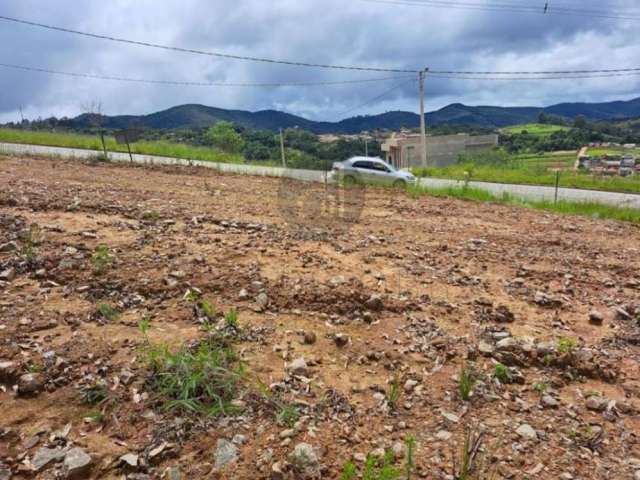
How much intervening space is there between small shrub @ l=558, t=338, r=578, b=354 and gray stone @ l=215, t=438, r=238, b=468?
2058 mm

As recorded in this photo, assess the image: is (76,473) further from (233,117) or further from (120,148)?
(233,117)

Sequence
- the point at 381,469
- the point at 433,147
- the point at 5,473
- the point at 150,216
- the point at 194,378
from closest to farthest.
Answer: the point at 5,473 → the point at 381,469 → the point at 194,378 → the point at 150,216 → the point at 433,147

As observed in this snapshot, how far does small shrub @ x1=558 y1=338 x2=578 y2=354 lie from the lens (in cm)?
245

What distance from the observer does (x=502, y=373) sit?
2.25 m

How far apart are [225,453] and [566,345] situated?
2162 mm

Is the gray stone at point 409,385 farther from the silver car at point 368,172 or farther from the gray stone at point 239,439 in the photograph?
the silver car at point 368,172

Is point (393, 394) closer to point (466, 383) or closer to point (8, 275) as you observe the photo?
point (466, 383)

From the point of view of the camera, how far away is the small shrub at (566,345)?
245cm

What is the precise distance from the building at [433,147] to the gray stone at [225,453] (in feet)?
105

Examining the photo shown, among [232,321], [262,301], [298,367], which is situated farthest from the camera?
[262,301]

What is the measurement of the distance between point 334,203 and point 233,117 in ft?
165

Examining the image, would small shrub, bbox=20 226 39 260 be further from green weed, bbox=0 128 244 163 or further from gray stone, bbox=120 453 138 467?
green weed, bbox=0 128 244 163

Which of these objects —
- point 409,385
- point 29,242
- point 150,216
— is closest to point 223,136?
point 150,216

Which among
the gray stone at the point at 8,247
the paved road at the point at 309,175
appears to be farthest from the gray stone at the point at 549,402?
the paved road at the point at 309,175
